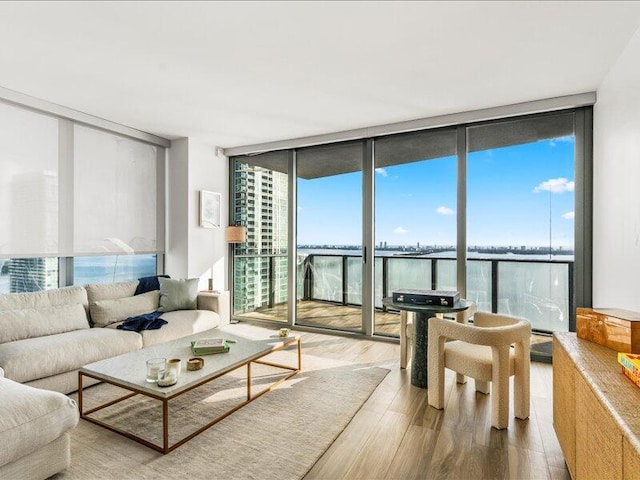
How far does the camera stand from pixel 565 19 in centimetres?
220

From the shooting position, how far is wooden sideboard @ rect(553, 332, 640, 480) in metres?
1.10

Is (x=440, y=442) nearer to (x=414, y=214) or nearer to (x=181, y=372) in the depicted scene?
(x=181, y=372)

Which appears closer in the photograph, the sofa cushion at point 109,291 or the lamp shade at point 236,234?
the sofa cushion at point 109,291

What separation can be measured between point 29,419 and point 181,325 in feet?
6.49

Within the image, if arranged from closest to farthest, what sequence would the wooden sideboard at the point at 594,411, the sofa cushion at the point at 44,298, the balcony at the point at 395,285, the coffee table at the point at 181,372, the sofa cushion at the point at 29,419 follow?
the wooden sideboard at the point at 594,411 → the sofa cushion at the point at 29,419 → the coffee table at the point at 181,372 → the sofa cushion at the point at 44,298 → the balcony at the point at 395,285

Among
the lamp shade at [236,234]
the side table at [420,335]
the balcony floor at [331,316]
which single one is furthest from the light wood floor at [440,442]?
the lamp shade at [236,234]

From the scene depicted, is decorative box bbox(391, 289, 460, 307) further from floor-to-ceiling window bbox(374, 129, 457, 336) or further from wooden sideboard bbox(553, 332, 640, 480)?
floor-to-ceiling window bbox(374, 129, 457, 336)

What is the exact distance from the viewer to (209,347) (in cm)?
268

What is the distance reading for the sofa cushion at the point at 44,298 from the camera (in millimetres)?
2999

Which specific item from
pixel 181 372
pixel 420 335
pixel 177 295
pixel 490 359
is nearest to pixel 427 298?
pixel 420 335

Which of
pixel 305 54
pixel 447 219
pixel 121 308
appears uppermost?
pixel 305 54

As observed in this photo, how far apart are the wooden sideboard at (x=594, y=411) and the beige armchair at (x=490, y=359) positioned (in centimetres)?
32

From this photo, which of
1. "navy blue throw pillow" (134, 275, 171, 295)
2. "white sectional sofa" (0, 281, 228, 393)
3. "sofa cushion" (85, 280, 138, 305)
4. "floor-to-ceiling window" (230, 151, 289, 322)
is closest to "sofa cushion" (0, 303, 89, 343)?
"white sectional sofa" (0, 281, 228, 393)

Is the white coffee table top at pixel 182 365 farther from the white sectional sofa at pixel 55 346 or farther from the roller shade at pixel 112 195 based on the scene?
the roller shade at pixel 112 195
